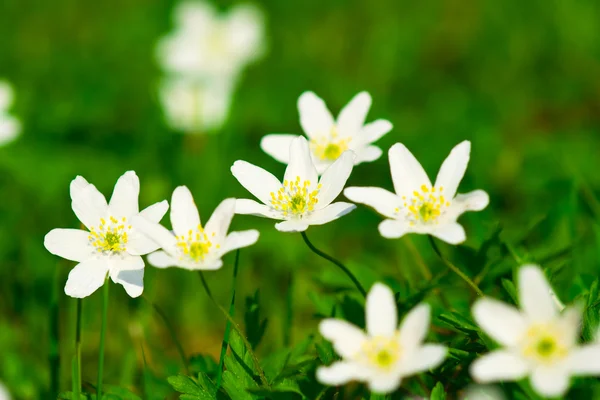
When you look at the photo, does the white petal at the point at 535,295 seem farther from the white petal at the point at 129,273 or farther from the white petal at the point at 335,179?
the white petal at the point at 129,273

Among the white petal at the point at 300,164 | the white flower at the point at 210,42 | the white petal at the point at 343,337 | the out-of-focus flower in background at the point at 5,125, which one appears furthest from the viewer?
the white flower at the point at 210,42

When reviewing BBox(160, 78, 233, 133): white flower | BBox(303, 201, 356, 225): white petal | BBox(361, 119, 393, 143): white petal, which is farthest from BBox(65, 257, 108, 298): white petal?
BBox(160, 78, 233, 133): white flower

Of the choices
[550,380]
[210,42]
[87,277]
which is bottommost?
[550,380]

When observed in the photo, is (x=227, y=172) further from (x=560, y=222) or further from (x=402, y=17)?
(x=402, y=17)

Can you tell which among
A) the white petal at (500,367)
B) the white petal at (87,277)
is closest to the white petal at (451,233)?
the white petal at (500,367)

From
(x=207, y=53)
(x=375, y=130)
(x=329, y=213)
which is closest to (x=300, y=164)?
(x=329, y=213)

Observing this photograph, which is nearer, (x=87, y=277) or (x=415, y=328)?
(x=415, y=328)

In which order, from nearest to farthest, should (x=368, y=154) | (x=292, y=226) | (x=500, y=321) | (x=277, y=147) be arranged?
(x=500, y=321) → (x=292, y=226) → (x=368, y=154) → (x=277, y=147)

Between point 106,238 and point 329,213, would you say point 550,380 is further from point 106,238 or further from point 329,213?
point 106,238

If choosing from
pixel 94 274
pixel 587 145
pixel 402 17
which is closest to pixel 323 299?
pixel 94 274
